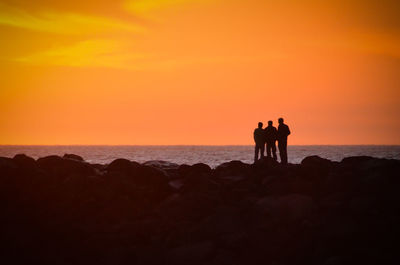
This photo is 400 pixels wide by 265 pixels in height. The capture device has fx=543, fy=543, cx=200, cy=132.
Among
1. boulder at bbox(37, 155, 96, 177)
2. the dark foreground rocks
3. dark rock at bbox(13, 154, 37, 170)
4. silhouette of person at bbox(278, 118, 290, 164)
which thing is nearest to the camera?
the dark foreground rocks

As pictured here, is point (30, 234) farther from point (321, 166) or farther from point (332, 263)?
point (321, 166)

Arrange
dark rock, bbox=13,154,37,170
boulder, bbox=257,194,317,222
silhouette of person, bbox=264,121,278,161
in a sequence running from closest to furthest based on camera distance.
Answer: boulder, bbox=257,194,317,222
dark rock, bbox=13,154,37,170
silhouette of person, bbox=264,121,278,161

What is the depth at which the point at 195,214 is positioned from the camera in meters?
19.9

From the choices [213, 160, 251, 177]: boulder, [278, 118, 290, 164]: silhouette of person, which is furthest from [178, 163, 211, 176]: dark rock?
[278, 118, 290, 164]: silhouette of person

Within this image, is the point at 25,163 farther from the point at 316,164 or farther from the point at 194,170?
the point at 316,164

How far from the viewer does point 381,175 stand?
21.7 metres

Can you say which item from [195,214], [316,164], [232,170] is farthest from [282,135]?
[195,214]

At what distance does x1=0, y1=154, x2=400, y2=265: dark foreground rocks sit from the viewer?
18.2 meters

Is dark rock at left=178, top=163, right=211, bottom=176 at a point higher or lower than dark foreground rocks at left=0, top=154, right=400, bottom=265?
higher

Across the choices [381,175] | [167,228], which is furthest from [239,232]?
[381,175]

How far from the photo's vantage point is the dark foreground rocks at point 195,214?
18188 mm

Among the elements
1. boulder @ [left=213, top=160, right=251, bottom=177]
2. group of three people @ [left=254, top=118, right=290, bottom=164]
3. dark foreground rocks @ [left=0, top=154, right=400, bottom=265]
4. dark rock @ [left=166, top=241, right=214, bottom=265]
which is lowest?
dark rock @ [left=166, top=241, right=214, bottom=265]

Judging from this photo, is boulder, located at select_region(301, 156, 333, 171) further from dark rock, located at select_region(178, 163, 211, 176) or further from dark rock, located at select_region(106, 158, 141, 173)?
dark rock, located at select_region(106, 158, 141, 173)

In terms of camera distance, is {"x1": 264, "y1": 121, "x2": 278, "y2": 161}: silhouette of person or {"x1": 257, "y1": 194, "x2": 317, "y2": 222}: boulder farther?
{"x1": 264, "y1": 121, "x2": 278, "y2": 161}: silhouette of person
